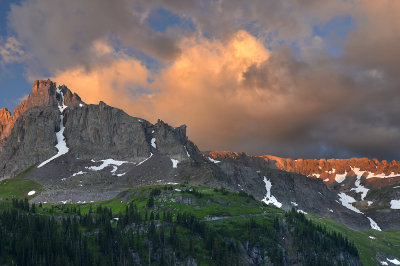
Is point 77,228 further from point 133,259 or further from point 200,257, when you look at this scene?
point 200,257

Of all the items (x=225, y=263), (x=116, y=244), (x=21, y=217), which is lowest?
(x=225, y=263)

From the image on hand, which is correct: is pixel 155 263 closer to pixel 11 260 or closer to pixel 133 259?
pixel 133 259

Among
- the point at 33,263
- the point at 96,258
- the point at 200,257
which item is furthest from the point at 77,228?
the point at 200,257

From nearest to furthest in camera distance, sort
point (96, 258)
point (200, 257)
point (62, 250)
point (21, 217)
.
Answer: point (62, 250), point (96, 258), point (21, 217), point (200, 257)

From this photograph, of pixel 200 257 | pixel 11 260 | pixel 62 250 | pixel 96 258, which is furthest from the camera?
pixel 200 257

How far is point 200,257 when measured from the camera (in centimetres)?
19975

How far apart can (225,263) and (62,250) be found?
75.5m

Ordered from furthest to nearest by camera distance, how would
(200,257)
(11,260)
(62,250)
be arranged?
(200,257), (62,250), (11,260)

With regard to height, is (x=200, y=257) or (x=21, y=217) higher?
(x=21, y=217)

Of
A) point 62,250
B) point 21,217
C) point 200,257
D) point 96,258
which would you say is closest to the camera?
point 62,250

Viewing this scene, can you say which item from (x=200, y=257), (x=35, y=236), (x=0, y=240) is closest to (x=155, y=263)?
(x=200, y=257)

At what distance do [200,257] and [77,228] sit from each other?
58508 millimetres

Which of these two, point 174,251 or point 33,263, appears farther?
point 174,251

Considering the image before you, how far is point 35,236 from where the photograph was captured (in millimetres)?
170000
